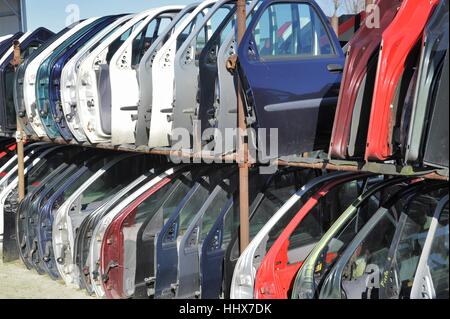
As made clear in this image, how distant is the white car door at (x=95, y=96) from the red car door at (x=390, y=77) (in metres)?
3.03

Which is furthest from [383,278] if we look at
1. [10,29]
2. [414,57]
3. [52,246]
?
[10,29]

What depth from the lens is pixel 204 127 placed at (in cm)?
528

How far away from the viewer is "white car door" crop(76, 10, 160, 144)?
616 cm

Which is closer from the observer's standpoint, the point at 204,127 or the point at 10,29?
the point at 204,127

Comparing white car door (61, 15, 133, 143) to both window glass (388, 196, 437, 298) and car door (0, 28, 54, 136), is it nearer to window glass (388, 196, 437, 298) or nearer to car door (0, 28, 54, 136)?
car door (0, 28, 54, 136)

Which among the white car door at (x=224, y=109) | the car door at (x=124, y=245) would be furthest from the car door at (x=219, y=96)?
the car door at (x=124, y=245)

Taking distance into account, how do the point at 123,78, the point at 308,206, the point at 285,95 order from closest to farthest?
the point at 308,206 → the point at 285,95 → the point at 123,78

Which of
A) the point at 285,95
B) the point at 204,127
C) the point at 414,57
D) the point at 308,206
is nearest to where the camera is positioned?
the point at 414,57

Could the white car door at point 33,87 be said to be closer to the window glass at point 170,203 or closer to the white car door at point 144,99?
the white car door at point 144,99

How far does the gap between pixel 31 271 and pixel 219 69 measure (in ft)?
11.1

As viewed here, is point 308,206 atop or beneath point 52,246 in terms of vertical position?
atop

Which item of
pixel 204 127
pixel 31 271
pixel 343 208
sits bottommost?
pixel 31 271

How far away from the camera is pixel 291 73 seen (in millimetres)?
4871
